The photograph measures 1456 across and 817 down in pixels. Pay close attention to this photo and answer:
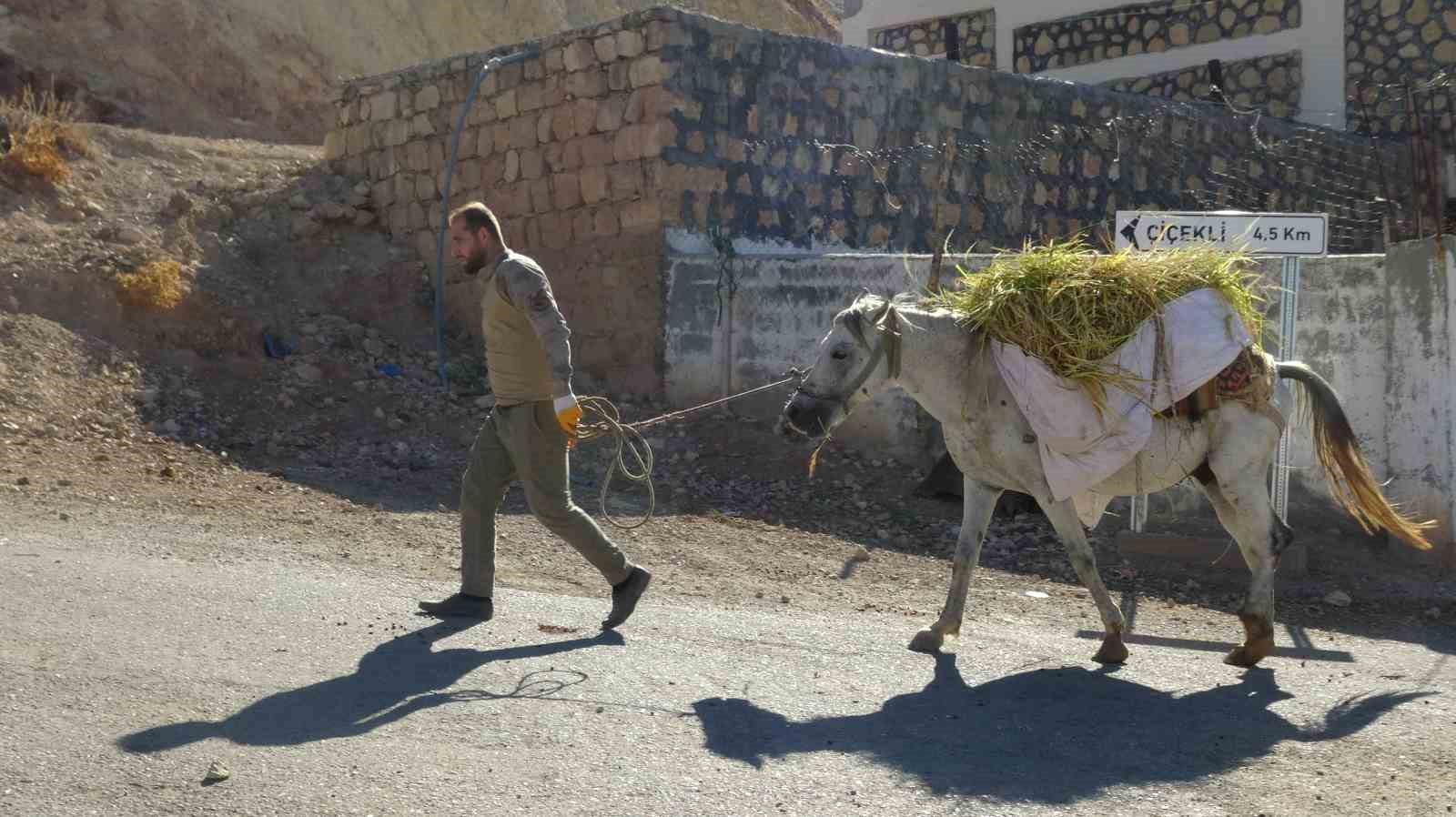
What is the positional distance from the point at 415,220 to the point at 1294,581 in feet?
29.6

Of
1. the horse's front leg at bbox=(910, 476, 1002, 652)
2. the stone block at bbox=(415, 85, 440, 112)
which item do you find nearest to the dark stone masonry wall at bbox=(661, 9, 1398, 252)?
the stone block at bbox=(415, 85, 440, 112)

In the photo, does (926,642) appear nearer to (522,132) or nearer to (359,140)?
(522,132)

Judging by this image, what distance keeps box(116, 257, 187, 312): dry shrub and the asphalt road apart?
5.45 meters

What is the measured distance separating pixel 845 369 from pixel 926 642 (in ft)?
4.22

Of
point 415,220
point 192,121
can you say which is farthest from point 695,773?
point 192,121

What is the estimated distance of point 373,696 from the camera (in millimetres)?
5457

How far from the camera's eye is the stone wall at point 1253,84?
66.7ft

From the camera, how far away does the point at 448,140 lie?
47.7 feet

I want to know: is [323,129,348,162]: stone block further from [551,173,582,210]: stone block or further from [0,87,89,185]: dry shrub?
[551,173,582,210]: stone block

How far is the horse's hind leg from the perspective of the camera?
6703 mm

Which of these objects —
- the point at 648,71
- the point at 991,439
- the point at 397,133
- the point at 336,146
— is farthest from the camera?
the point at 336,146

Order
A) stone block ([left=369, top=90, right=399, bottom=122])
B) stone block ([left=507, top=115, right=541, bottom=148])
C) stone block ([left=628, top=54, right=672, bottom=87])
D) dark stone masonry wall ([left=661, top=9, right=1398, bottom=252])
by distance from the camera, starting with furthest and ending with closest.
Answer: stone block ([left=369, top=90, right=399, bottom=122])
stone block ([left=507, top=115, right=541, bottom=148])
dark stone masonry wall ([left=661, top=9, right=1398, bottom=252])
stone block ([left=628, top=54, right=672, bottom=87])

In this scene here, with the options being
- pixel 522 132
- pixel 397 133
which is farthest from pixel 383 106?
pixel 522 132

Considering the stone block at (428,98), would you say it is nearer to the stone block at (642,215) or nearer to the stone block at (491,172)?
the stone block at (491,172)
